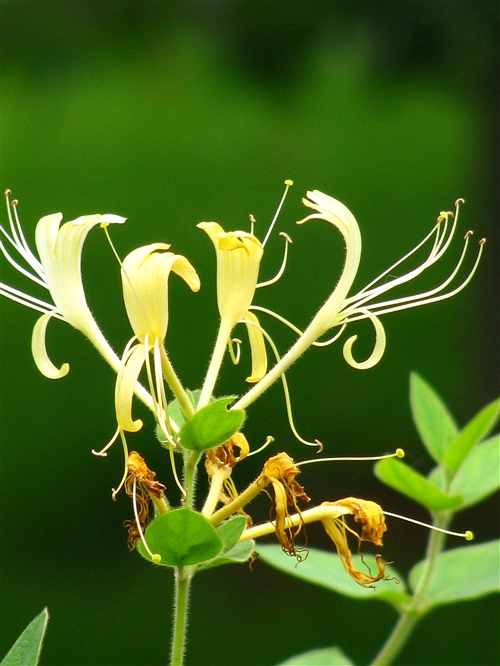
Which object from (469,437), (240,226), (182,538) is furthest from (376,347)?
(240,226)

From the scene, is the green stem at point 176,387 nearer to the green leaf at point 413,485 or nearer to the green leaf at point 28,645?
the green leaf at point 28,645

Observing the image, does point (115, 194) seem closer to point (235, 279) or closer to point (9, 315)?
point (9, 315)

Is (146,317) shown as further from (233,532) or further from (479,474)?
(479,474)

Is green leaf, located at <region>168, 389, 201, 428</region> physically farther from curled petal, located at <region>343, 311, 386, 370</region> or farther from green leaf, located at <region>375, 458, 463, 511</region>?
green leaf, located at <region>375, 458, 463, 511</region>

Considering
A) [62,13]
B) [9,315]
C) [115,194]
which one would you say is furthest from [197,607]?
[62,13]

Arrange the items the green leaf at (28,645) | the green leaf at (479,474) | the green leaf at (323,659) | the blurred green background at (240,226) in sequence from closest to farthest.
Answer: the green leaf at (28,645) < the green leaf at (323,659) < the green leaf at (479,474) < the blurred green background at (240,226)

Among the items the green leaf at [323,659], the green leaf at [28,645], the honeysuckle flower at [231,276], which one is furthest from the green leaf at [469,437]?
the green leaf at [28,645]
